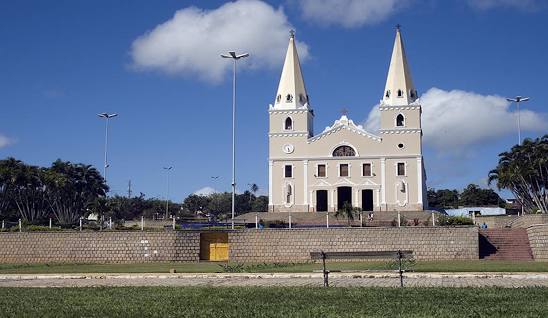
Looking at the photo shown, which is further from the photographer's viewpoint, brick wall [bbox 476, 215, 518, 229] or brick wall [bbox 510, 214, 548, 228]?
brick wall [bbox 476, 215, 518, 229]

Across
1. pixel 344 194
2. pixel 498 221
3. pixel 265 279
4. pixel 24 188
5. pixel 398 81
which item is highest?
pixel 398 81

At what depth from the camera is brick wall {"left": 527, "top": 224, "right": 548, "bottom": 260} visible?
31156 millimetres

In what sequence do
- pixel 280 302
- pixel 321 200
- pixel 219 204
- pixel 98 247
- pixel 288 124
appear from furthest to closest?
pixel 219 204 → pixel 288 124 → pixel 321 200 → pixel 98 247 → pixel 280 302

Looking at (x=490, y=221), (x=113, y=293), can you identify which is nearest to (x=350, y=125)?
(x=490, y=221)

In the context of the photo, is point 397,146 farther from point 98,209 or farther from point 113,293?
point 113,293

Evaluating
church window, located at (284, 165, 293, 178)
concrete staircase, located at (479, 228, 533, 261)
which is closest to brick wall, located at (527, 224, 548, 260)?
concrete staircase, located at (479, 228, 533, 261)

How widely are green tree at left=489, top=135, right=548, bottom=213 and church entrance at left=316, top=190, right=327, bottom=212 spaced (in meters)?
15.4

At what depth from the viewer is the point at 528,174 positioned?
52.7 meters

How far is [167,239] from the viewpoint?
34688 mm

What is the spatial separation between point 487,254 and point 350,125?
1247 inches

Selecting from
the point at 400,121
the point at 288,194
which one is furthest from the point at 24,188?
the point at 400,121

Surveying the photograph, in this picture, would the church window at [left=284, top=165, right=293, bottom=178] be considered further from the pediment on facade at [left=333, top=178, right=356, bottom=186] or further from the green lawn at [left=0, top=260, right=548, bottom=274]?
the green lawn at [left=0, top=260, right=548, bottom=274]

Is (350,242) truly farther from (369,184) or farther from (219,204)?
(219,204)

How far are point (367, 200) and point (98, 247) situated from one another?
32.5 metres
